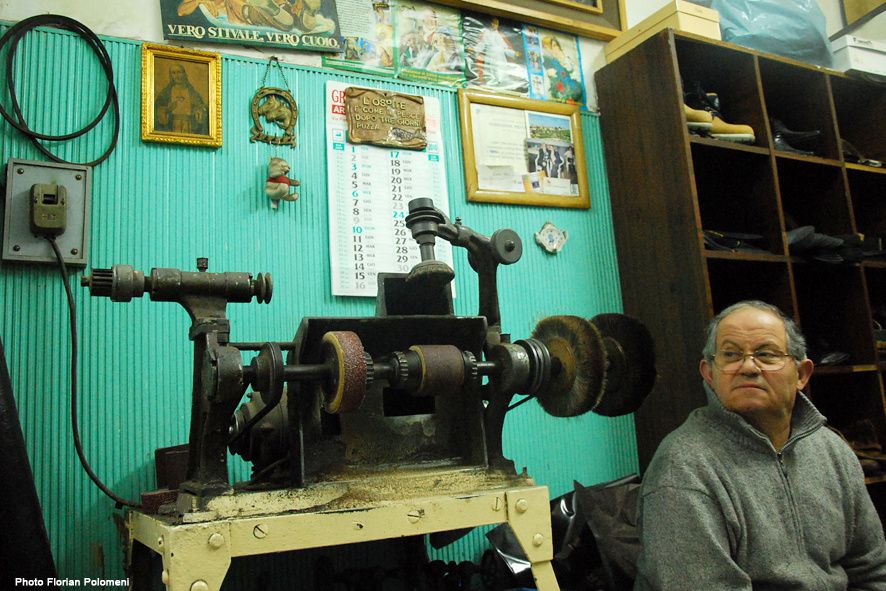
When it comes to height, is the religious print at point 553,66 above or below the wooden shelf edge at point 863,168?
above

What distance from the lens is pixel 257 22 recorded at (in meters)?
2.07

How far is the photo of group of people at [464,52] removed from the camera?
2246mm

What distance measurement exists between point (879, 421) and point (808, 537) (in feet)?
3.95

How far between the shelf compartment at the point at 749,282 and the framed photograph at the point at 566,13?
3.38ft

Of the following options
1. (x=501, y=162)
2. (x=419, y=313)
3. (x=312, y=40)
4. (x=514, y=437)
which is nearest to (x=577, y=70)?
(x=501, y=162)

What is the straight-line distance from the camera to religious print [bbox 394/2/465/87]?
2.28 meters

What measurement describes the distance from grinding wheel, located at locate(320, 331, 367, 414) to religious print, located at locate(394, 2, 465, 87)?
1394mm

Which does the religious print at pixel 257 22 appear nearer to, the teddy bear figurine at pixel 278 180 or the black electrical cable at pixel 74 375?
the teddy bear figurine at pixel 278 180

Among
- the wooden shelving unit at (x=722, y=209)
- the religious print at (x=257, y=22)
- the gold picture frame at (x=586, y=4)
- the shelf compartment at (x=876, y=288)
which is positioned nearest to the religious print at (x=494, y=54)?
the gold picture frame at (x=586, y=4)

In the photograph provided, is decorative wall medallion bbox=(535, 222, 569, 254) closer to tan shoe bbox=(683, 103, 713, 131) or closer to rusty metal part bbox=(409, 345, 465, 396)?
tan shoe bbox=(683, 103, 713, 131)

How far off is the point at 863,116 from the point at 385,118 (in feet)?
7.27

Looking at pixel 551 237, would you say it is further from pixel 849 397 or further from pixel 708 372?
pixel 849 397

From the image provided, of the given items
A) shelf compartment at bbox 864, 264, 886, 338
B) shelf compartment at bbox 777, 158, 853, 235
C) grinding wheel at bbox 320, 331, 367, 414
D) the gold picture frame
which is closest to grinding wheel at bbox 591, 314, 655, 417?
grinding wheel at bbox 320, 331, 367, 414

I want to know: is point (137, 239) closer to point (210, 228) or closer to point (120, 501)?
point (210, 228)
